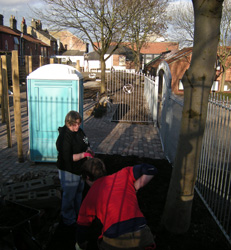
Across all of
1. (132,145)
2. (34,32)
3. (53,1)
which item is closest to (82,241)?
(132,145)

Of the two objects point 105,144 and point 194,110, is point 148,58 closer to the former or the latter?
point 105,144

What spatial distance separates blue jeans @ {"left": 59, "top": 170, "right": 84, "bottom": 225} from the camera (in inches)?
139

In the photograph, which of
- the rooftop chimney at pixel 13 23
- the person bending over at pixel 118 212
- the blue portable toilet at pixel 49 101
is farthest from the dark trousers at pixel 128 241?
the rooftop chimney at pixel 13 23

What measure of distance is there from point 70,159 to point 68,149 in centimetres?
14

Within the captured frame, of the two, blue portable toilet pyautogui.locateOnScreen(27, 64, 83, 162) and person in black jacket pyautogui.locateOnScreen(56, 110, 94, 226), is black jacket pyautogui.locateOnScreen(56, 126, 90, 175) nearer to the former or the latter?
person in black jacket pyautogui.locateOnScreen(56, 110, 94, 226)

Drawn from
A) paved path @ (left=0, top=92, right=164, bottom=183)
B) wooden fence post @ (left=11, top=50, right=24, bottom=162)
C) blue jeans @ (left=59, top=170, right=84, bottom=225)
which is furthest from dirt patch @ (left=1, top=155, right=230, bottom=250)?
wooden fence post @ (left=11, top=50, right=24, bottom=162)

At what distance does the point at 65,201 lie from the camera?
11.7ft

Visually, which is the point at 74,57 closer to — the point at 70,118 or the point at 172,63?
the point at 172,63

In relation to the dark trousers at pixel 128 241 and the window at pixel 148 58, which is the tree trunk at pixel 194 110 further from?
the window at pixel 148 58

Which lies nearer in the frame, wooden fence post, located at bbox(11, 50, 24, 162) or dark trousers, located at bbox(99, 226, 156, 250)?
dark trousers, located at bbox(99, 226, 156, 250)

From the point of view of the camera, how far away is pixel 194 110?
316cm

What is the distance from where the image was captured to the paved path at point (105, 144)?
5965 millimetres

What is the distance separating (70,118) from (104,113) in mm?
10232

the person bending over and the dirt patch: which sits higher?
the person bending over
